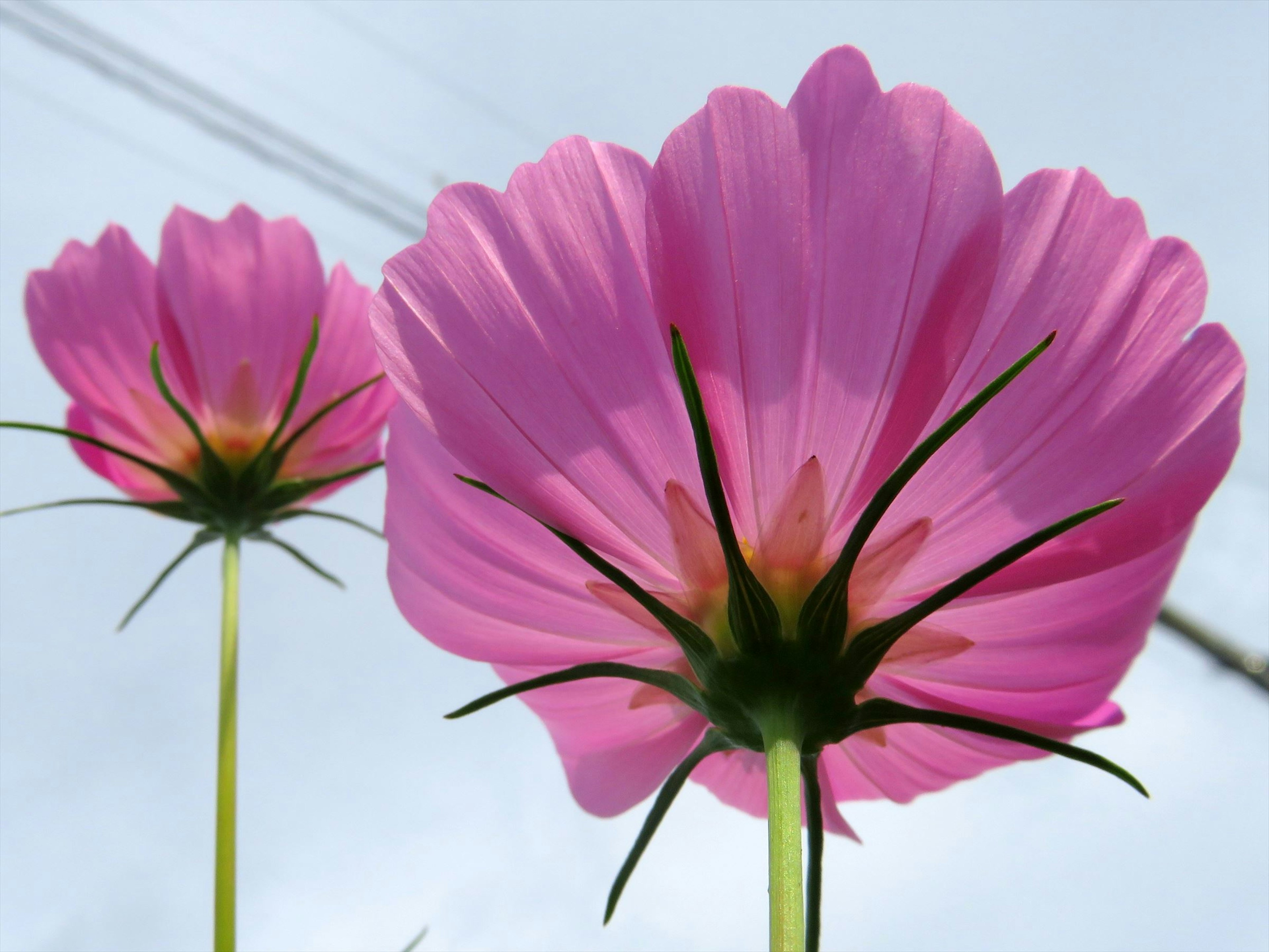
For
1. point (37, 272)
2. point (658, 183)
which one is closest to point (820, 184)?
point (658, 183)

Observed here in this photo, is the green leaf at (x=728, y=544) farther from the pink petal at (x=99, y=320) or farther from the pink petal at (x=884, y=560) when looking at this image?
the pink petal at (x=99, y=320)

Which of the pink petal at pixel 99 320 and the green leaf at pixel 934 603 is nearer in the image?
the green leaf at pixel 934 603

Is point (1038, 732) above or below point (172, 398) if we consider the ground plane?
below

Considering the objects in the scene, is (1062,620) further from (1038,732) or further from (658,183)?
(658,183)

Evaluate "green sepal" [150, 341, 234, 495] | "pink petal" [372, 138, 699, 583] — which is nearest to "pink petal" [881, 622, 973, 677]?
"pink petal" [372, 138, 699, 583]

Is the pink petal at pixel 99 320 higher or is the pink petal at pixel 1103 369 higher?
the pink petal at pixel 99 320

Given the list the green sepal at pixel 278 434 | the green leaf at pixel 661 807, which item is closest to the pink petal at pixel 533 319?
the green leaf at pixel 661 807

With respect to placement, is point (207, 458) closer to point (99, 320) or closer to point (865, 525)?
point (99, 320)

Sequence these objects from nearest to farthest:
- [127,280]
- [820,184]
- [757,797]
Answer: [820,184]
[757,797]
[127,280]

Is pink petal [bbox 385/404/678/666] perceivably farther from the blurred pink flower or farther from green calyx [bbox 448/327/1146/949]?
the blurred pink flower
